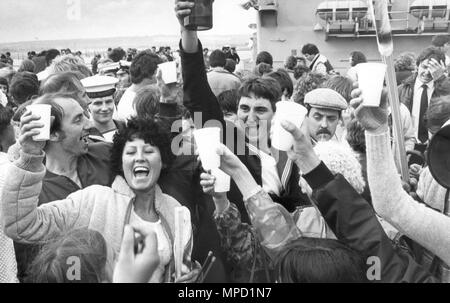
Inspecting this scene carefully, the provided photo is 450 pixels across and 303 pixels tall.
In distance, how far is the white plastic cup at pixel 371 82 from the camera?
210 cm

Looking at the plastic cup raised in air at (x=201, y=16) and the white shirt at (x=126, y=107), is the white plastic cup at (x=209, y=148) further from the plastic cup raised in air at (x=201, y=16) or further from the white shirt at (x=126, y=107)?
the white shirt at (x=126, y=107)

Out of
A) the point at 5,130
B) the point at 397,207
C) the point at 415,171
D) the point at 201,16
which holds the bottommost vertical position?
the point at 415,171

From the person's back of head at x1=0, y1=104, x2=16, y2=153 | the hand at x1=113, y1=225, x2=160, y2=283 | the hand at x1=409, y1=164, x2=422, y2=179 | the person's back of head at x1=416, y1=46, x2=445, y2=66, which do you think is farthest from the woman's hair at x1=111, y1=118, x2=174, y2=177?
the person's back of head at x1=416, y1=46, x2=445, y2=66

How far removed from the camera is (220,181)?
95.0 inches

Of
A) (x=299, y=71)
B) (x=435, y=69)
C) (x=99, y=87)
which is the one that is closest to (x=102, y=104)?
(x=99, y=87)

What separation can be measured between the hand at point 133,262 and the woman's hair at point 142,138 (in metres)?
1.18

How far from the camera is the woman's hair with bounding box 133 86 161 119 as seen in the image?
353 centimetres

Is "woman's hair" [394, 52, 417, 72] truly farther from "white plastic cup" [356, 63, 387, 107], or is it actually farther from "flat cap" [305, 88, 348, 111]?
"white plastic cup" [356, 63, 387, 107]

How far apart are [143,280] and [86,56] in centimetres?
1513

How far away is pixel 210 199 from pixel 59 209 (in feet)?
2.30

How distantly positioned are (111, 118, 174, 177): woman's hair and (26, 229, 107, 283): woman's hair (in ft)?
2.26

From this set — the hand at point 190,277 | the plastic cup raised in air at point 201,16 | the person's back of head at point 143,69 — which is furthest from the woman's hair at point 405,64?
the hand at point 190,277

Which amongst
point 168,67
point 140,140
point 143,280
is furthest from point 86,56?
point 143,280

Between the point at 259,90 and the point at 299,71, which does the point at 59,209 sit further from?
the point at 299,71
